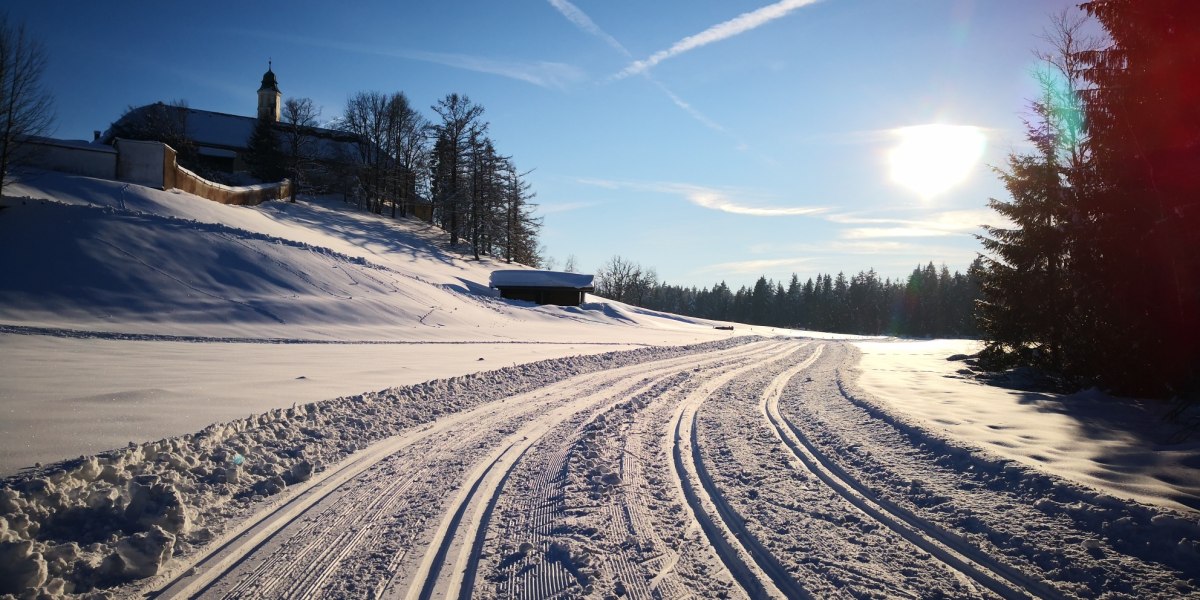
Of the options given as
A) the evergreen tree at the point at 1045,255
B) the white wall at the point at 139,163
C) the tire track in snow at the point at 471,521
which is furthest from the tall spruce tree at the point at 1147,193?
the white wall at the point at 139,163

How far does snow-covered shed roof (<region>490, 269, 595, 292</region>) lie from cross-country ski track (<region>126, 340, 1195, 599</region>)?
1095 inches

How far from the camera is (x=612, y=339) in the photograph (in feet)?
82.6

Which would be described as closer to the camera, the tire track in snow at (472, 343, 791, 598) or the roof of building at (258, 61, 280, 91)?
the tire track in snow at (472, 343, 791, 598)

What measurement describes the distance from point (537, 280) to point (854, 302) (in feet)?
218

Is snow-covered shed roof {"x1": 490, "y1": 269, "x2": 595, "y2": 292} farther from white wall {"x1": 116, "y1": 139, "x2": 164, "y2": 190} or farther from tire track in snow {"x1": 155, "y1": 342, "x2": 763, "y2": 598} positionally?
tire track in snow {"x1": 155, "y1": 342, "x2": 763, "y2": 598}

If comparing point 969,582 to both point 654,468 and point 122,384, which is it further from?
point 122,384

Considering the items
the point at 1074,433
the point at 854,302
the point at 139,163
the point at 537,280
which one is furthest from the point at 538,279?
the point at 854,302

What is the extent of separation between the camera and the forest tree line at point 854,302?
75.9 metres

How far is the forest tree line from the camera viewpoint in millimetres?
75875

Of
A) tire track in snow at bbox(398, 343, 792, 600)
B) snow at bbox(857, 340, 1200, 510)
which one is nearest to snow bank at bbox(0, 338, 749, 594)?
tire track in snow at bbox(398, 343, 792, 600)

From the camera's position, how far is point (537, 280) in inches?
1390

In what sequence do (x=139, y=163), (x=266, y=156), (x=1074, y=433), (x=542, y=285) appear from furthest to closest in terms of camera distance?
(x=266, y=156)
(x=542, y=285)
(x=139, y=163)
(x=1074, y=433)

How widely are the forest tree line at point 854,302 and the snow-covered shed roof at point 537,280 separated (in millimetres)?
43452

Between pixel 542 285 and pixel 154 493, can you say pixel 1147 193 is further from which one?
pixel 542 285
